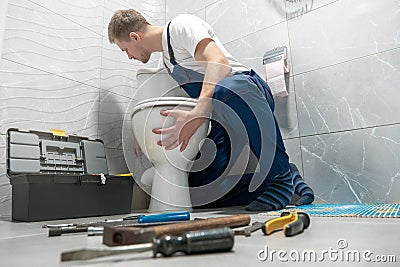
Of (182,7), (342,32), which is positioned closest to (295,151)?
(342,32)

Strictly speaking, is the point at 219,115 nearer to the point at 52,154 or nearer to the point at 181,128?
the point at 181,128

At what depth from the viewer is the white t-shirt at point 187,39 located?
1.27 metres

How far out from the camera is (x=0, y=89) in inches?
55.5

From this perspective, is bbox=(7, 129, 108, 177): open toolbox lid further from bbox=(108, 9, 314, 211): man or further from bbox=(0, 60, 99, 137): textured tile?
bbox=(108, 9, 314, 211): man

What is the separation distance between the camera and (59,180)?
1.17 metres

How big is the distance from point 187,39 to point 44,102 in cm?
77

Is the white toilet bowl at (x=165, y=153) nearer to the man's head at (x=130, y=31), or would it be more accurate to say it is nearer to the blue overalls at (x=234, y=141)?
the blue overalls at (x=234, y=141)

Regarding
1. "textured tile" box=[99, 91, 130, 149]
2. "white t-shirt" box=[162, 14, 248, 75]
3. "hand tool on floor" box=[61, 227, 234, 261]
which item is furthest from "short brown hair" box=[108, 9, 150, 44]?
"hand tool on floor" box=[61, 227, 234, 261]

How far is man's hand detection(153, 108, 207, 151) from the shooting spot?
117 centimetres

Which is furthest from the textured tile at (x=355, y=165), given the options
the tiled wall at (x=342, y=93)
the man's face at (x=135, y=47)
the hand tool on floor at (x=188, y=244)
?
the hand tool on floor at (x=188, y=244)

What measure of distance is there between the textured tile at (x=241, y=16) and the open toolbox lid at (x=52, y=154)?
1.09 metres

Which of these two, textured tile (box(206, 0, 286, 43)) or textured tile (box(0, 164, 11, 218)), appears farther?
textured tile (box(206, 0, 286, 43))

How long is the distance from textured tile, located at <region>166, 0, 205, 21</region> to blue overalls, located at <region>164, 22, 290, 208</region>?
0.92 metres

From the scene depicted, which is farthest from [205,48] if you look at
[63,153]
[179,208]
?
[63,153]
